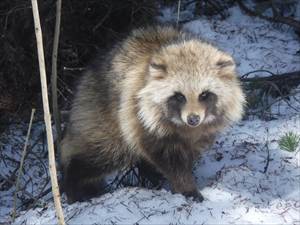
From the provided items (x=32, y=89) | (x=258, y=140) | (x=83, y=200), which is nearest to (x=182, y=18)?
(x=32, y=89)

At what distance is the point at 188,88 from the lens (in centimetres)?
397

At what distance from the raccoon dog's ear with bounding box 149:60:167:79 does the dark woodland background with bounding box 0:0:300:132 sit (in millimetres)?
1569

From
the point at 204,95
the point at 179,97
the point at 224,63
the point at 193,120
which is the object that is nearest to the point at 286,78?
the point at 224,63

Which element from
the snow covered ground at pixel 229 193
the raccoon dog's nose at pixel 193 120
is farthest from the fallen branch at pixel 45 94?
the raccoon dog's nose at pixel 193 120

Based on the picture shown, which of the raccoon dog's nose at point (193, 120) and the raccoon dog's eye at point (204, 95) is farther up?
the raccoon dog's eye at point (204, 95)

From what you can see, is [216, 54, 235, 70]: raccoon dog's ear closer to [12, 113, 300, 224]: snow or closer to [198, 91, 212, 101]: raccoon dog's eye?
[198, 91, 212, 101]: raccoon dog's eye

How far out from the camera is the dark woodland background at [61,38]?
18.7 ft

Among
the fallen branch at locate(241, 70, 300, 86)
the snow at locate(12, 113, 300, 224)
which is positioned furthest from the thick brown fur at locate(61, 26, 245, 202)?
the fallen branch at locate(241, 70, 300, 86)

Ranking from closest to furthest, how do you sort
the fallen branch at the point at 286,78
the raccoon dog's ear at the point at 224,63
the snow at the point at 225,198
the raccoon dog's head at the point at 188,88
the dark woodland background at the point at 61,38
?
the snow at the point at 225,198, the raccoon dog's head at the point at 188,88, the raccoon dog's ear at the point at 224,63, the dark woodland background at the point at 61,38, the fallen branch at the point at 286,78

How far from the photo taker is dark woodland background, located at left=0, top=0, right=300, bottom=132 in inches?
225

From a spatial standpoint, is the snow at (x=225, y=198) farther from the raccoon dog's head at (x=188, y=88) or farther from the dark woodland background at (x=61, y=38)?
the dark woodland background at (x=61, y=38)

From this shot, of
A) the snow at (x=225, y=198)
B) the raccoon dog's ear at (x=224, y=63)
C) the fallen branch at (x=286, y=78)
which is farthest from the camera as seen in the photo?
the fallen branch at (x=286, y=78)

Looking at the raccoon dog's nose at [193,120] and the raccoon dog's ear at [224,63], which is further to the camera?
the raccoon dog's ear at [224,63]

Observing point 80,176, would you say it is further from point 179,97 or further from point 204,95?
point 204,95
